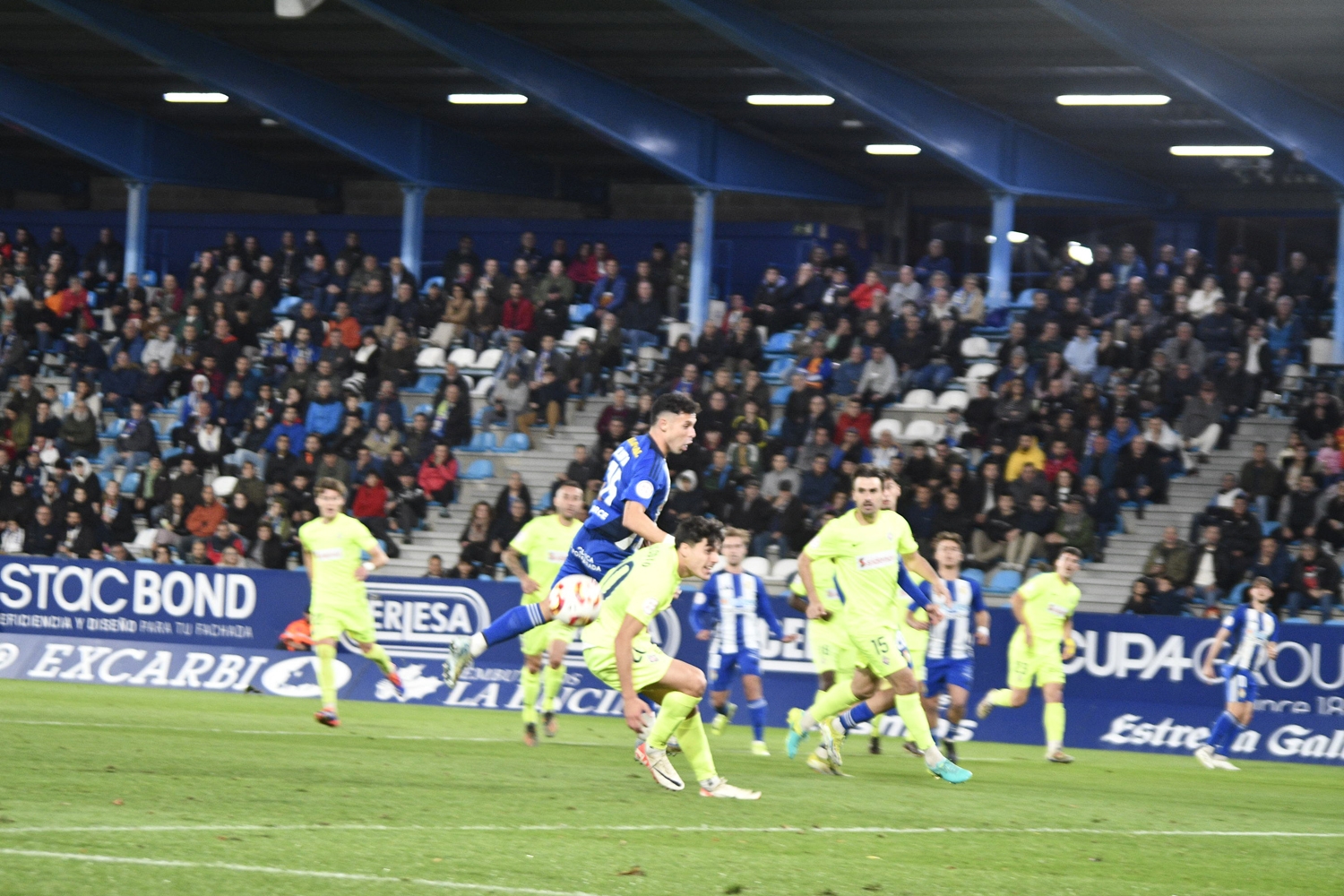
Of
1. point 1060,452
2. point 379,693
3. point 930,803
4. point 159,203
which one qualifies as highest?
point 159,203

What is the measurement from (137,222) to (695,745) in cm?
2745

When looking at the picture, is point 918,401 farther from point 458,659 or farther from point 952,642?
point 458,659

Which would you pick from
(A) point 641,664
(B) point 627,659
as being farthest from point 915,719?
(B) point 627,659

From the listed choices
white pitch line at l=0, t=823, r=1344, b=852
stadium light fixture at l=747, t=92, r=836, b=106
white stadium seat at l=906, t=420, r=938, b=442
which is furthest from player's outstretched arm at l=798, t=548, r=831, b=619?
stadium light fixture at l=747, t=92, r=836, b=106

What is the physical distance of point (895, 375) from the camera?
86.8ft

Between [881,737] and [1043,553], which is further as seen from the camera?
[1043,553]

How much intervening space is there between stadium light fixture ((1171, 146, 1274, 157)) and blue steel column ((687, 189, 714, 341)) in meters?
7.89

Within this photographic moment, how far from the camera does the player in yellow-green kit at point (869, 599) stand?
1262 cm

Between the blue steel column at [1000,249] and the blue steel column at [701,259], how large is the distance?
4.66 m

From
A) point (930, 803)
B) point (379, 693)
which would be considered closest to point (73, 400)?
point (379, 693)

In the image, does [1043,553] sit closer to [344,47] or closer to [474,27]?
[474,27]

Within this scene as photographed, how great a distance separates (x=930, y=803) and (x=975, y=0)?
49.9ft

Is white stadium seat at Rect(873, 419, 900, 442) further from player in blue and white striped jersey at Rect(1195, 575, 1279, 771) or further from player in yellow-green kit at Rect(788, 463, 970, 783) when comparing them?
player in yellow-green kit at Rect(788, 463, 970, 783)

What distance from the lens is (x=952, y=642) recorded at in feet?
54.1
